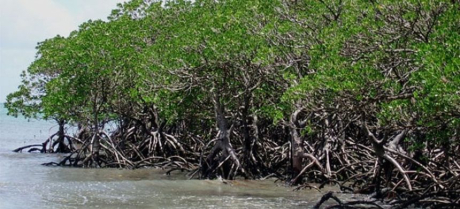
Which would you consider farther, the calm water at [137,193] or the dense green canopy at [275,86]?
the calm water at [137,193]

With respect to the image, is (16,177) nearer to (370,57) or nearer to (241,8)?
(241,8)

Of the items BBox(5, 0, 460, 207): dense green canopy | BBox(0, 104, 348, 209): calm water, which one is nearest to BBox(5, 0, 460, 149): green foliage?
BBox(5, 0, 460, 207): dense green canopy

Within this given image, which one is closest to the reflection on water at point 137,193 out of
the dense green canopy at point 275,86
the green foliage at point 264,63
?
the dense green canopy at point 275,86

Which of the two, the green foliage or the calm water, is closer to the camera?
the green foliage

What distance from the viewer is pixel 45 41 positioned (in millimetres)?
22734

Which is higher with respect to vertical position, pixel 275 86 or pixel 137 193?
pixel 275 86

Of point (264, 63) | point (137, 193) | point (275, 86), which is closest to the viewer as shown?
point (264, 63)

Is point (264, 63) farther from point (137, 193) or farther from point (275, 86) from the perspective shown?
point (137, 193)

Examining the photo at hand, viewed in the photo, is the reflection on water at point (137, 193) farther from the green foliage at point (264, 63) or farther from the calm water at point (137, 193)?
the green foliage at point (264, 63)

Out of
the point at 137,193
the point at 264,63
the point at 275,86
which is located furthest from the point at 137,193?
the point at 275,86

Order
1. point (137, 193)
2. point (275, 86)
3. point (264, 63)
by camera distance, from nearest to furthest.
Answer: point (264, 63)
point (137, 193)
point (275, 86)

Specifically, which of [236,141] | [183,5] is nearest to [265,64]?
[236,141]

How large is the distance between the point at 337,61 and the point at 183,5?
9485 mm

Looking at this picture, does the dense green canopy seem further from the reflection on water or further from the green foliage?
the reflection on water
